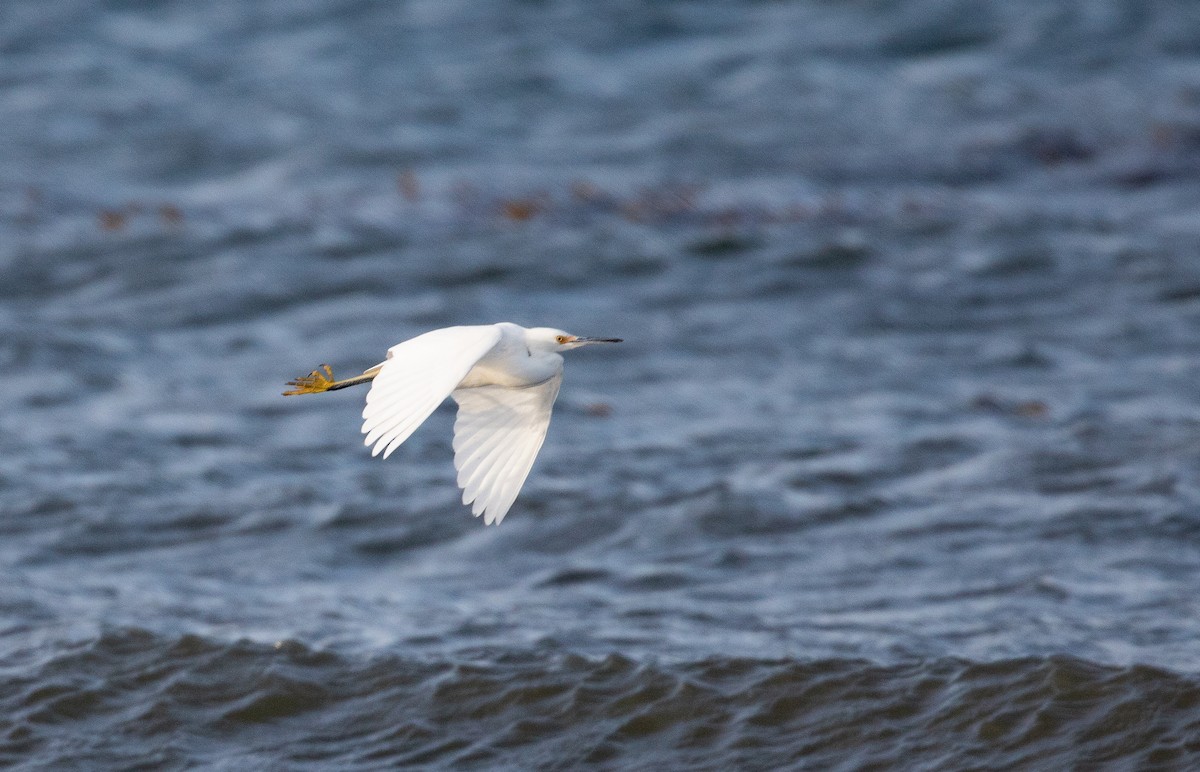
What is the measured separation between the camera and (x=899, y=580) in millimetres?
7375

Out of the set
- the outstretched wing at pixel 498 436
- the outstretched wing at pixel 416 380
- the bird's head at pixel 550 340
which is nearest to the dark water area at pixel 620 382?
the outstretched wing at pixel 498 436

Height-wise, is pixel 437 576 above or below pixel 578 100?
below

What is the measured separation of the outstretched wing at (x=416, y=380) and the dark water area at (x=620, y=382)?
1908mm

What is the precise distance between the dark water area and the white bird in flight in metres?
1.24

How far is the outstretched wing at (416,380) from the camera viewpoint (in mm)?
4191

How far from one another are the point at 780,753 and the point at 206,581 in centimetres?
278

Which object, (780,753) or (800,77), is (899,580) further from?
(800,77)

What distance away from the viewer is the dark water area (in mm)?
6418

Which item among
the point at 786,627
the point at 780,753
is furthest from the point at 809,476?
the point at 780,753

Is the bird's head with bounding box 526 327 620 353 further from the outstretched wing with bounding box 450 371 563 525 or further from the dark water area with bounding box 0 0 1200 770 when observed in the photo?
the dark water area with bounding box 0 0 1200 770

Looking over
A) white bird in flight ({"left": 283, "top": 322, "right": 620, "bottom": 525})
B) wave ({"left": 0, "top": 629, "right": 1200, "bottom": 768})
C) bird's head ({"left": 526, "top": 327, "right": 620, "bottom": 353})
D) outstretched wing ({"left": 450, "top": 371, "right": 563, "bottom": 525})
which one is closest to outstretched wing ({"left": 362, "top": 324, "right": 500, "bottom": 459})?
white bird in flight ({"left": 283, "top": 322, "right": 620, "bottom": 525})

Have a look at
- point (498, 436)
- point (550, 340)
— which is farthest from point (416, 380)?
point (498, 436)

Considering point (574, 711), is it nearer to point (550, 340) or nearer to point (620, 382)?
point (550, 340)

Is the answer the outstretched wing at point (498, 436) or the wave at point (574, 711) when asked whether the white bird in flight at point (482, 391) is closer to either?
the outstretched wing at point (498, 436)
